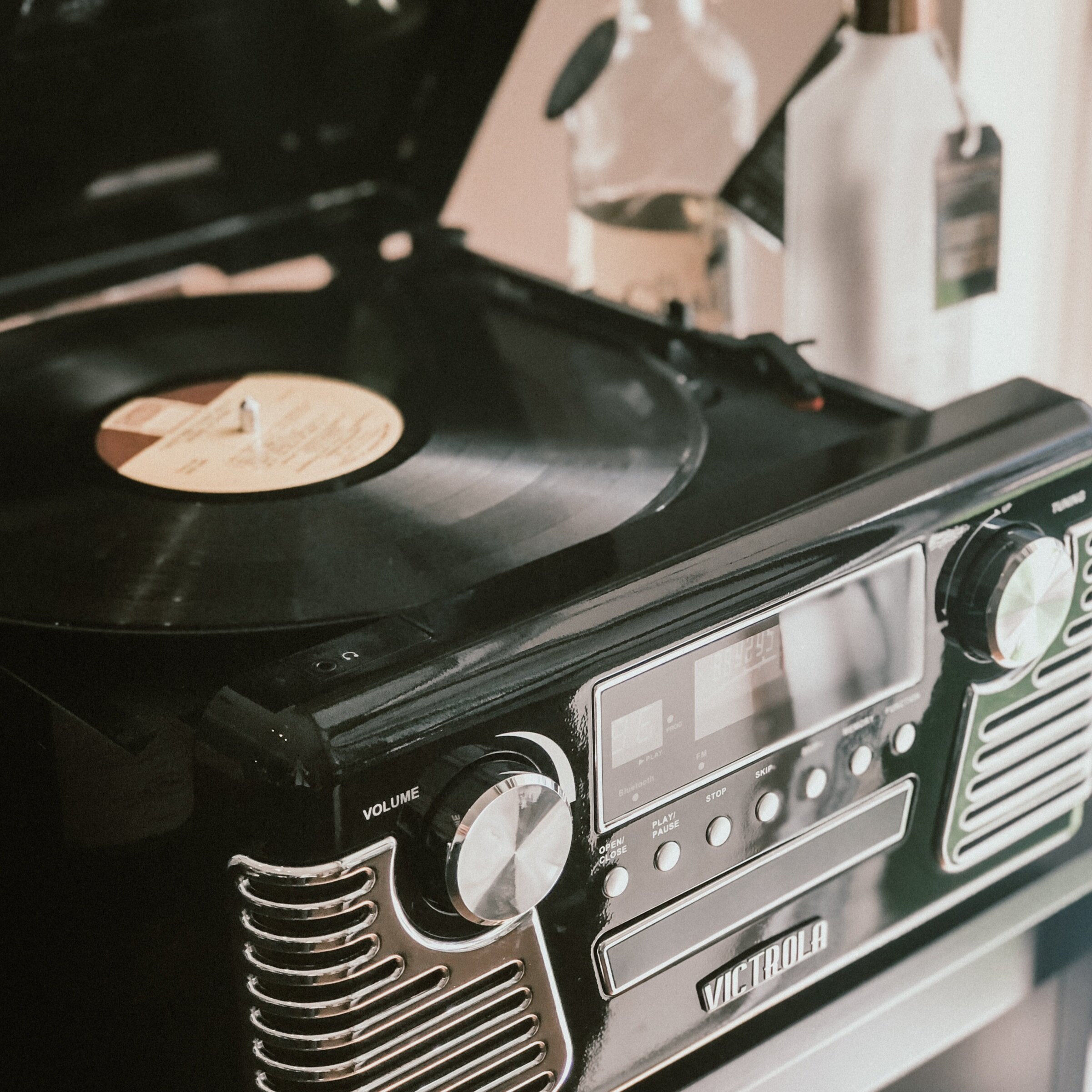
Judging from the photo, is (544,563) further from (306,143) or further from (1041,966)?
(306,143)

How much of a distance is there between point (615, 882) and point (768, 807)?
0.30 ft

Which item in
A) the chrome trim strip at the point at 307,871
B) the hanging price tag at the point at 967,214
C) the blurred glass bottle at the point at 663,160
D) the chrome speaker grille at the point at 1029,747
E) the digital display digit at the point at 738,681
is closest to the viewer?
the chrome trim strip at the point at 307,871

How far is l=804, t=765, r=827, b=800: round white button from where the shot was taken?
738 mm

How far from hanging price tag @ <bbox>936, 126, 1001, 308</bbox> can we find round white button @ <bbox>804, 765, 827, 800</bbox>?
17.6 inches

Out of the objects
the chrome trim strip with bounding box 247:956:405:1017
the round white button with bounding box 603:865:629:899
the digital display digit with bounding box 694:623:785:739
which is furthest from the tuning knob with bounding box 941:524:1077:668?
the chrome trim strip with bounding box 247:956:405:1017

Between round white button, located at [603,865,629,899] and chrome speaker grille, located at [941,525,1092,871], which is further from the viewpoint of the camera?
chrome speaker grille, located at [941,525,1092,871]

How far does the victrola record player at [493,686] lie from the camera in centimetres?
61

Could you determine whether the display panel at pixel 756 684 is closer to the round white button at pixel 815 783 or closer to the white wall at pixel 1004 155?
the round white button at pixel 815 783

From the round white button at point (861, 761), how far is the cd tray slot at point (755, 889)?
0.06 ft

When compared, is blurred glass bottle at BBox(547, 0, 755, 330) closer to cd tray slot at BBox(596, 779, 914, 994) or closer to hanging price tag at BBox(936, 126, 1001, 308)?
hanging price tag at BBox(936, 126, 1001, 308)

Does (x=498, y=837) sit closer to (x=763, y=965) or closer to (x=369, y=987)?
(x=369, y=987)

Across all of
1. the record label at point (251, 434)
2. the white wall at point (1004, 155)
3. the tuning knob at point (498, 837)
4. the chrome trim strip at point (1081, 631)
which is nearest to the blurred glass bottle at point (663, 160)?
the white wall at point (1004, 155)

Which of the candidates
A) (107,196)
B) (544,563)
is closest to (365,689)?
(544,563)

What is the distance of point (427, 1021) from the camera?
0.63 m
